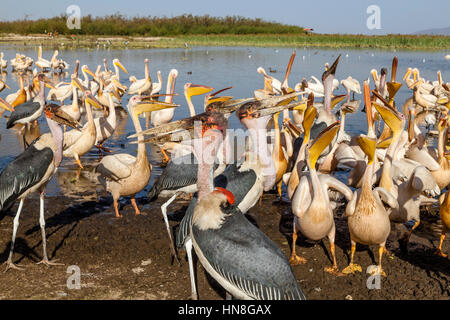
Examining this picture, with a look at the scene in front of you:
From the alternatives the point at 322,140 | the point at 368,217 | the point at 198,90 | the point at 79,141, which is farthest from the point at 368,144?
the point at 79,141

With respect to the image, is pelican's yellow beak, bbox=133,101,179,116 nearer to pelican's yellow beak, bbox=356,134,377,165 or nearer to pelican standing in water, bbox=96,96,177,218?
pelican standing in water, bbox=96,96,177,218

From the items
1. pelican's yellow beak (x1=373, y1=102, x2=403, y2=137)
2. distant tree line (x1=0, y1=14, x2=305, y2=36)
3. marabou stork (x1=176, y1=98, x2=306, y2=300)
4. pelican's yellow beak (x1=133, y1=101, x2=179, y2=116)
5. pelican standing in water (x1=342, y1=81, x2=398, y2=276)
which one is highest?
distant tree line (x1=0, y1=14, x2=305, y2=36)

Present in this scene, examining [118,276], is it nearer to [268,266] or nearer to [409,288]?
[268,266]

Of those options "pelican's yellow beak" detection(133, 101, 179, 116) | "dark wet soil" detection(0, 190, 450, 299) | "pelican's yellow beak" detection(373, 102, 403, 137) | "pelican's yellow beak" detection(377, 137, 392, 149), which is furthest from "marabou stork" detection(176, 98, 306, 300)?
"pelican's yellow beak" detection(377, 137, 392, 149)

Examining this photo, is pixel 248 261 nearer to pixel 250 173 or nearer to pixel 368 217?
pixel 368 217

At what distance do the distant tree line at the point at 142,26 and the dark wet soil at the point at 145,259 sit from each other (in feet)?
182

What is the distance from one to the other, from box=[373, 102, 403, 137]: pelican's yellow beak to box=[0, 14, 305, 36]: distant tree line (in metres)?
57.0

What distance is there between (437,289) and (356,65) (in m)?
24.4

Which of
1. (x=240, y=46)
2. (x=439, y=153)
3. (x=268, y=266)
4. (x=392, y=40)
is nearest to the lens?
(x=268, y=266)

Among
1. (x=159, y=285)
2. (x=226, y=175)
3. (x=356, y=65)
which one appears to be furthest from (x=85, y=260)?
(x=356, y=65)

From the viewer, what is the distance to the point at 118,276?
4.41 metres

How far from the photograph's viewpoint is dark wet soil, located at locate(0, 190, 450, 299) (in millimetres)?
4125

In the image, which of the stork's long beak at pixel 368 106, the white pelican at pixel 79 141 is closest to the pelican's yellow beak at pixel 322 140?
the stork's long beak at pixel 368 106

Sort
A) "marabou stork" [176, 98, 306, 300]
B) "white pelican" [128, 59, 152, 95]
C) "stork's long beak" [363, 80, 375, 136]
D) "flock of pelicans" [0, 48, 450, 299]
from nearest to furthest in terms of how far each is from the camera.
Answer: "flock of pelicans" [0, 48, 450, 299] < "marabou stork" [176, 98, 306, 300] < "stork's long beak" [363, 80, 375, 136] < "white pelican" [128, 59, 152, 95]
